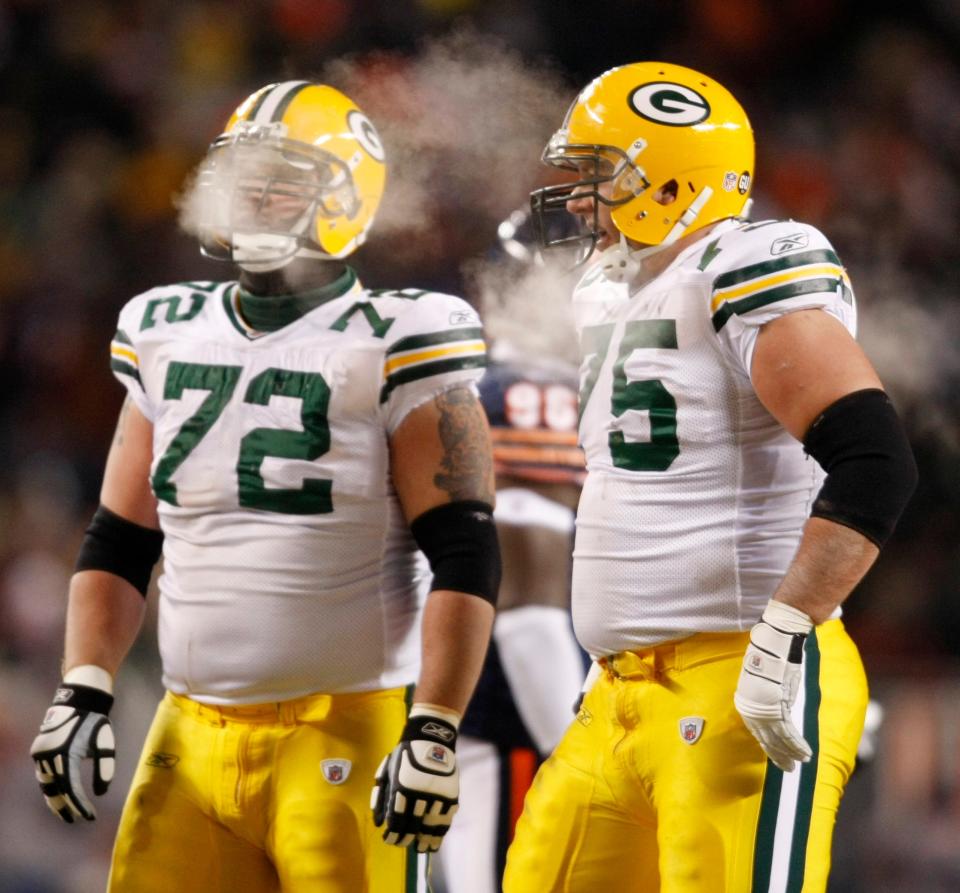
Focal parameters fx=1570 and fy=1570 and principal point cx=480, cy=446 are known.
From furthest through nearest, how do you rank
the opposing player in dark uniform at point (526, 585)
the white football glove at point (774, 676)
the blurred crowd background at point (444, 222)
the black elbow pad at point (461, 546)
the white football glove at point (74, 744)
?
the blurred crowd background at point (444, 222) < the opposing player in dark uniform at point (526, 585) < the white football glove at point (74, 744) < the black elbow pad at point (461, 546) < the white football glove at point (774, 676)

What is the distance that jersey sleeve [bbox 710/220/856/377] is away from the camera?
6.81 ft

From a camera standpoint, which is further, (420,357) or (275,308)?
(275,308)

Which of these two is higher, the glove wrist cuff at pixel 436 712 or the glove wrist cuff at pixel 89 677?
the glove wrist cuff at pixel 89 677

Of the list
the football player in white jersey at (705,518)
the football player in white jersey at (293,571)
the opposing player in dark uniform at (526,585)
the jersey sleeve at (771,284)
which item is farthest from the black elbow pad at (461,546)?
the opposing player in dark uniform at (526,585)

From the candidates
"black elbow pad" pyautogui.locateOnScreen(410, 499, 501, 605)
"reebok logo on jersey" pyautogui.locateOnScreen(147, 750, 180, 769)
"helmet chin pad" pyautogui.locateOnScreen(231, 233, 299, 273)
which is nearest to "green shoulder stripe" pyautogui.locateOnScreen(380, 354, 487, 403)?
"black elbow pad" pyautogui.locateOnScreen(410, 499, 501, 605)

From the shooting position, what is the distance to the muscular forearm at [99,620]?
254 centimetres

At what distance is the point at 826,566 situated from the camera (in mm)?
1994

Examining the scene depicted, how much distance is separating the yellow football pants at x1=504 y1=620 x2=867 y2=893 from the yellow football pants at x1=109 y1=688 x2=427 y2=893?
0.79ft

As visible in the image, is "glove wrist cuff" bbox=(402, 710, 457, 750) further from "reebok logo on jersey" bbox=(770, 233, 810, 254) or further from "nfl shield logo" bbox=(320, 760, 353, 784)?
"reebok logo on jersey" bbox=(770, 233, 810, 254)

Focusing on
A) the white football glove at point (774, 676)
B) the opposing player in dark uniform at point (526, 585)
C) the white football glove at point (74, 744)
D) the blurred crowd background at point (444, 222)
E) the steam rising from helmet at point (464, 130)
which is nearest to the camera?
the white football glove at point (774, 676)

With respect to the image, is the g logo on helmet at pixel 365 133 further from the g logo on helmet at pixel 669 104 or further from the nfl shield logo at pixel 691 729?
the nfl shield logo at pixel 691 729

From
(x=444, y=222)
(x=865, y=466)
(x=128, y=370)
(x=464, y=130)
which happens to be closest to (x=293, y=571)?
(x=128, y=370)

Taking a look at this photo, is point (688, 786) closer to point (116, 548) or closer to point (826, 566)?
point (826, 566)

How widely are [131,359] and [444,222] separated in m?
1.32
